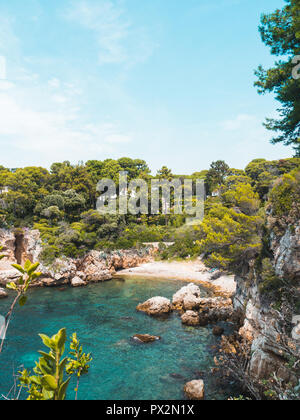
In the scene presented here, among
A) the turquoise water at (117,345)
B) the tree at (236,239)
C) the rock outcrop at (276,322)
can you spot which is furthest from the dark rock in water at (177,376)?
the tree at (236,239)

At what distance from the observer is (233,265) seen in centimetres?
1625

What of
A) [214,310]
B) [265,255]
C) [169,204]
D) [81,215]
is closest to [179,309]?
[214,310]

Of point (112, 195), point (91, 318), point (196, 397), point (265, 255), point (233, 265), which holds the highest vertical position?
point (112, 195)

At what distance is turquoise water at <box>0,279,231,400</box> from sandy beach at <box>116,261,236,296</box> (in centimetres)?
609

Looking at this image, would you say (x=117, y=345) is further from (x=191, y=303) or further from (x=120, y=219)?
(x=120, y=219)

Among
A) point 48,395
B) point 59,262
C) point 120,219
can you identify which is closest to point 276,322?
point 48,395

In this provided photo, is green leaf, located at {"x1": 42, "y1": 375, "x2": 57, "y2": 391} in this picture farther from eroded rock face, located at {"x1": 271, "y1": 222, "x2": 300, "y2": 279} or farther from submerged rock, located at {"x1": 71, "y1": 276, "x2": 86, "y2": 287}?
submerged rock, located at {"x1": 71, "y1": 276, "x2": 86, "y2": 287}

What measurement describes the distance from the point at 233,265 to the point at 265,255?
148 inches

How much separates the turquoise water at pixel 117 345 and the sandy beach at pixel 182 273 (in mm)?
6088

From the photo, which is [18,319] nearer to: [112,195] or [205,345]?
[205,345]

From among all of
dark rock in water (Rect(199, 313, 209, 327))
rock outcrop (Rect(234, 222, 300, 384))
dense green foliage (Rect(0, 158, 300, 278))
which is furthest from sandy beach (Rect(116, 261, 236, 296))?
rock outcrop (Rect(234, 222, 300, 384))

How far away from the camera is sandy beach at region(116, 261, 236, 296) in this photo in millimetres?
27812

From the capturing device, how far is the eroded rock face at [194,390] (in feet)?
33.2

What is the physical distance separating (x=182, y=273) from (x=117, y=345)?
18062mm
